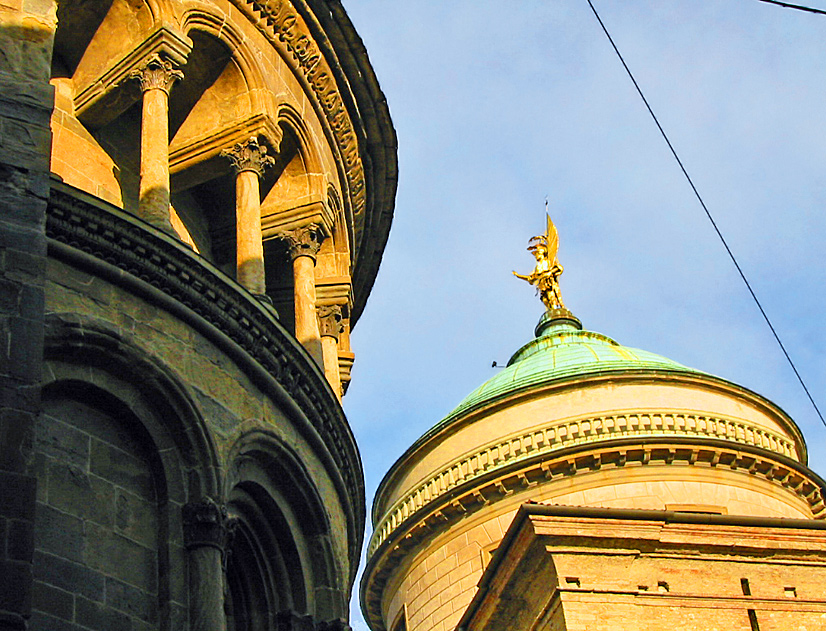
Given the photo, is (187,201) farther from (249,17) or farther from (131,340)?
(131,340)

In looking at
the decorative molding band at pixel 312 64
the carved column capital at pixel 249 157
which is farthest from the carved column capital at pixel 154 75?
the decorative molding band at pixel 312 64

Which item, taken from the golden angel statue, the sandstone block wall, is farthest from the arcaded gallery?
the golden angel statue

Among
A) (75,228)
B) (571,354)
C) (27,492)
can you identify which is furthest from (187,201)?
(571,354)

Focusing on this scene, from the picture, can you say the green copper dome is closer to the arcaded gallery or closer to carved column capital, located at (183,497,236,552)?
the arcaded gallery

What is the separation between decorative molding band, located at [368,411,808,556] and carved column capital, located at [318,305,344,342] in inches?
466

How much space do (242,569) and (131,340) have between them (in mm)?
3461

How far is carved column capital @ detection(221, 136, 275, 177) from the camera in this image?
21156mm

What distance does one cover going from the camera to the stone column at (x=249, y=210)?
65.1 ft

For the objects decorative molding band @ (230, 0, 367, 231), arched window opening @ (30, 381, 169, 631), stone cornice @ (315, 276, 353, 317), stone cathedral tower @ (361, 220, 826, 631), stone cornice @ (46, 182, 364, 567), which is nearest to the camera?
arched window opening @ (30, 381, 169, 631)

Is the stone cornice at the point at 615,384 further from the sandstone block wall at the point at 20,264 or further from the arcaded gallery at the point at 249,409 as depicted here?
the sandstone block wall at the point at 20,264

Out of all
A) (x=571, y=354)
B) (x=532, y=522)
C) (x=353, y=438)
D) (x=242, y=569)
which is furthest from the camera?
(x=571, y=354)

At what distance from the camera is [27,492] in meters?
12.7

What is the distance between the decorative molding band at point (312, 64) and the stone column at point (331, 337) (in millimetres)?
2339

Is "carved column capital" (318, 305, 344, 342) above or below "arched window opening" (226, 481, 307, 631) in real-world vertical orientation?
above
